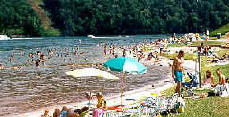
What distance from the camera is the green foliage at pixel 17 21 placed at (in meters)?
152

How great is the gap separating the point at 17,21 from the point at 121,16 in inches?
1815

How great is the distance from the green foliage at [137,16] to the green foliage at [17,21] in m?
18.4

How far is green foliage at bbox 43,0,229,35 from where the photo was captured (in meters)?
158

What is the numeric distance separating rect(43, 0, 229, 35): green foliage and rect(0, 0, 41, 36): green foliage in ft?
60.4

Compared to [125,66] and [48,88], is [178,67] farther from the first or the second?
[48,88]

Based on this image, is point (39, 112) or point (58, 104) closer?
point (39, 112)

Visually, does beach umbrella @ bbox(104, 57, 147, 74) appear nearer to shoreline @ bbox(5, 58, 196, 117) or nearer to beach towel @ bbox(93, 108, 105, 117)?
beach towel @ bbox(93, 108, 105, 117)


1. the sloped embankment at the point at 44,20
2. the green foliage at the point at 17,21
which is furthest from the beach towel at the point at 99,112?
the sloped embankment at the point at 44,20

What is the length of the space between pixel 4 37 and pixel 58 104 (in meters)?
118

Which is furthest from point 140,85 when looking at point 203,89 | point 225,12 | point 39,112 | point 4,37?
point 225,12

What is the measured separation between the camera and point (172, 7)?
547ft

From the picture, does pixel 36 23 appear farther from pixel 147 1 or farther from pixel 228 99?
pixel 228 99

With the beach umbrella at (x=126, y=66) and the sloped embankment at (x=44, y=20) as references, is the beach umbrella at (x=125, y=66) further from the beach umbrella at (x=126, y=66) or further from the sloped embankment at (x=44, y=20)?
the sloped embankment at (x=44, y=20)

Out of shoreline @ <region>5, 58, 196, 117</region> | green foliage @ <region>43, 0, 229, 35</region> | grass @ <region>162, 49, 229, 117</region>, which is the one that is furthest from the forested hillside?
grass @ <region>162, 49, 229, 117</region>
